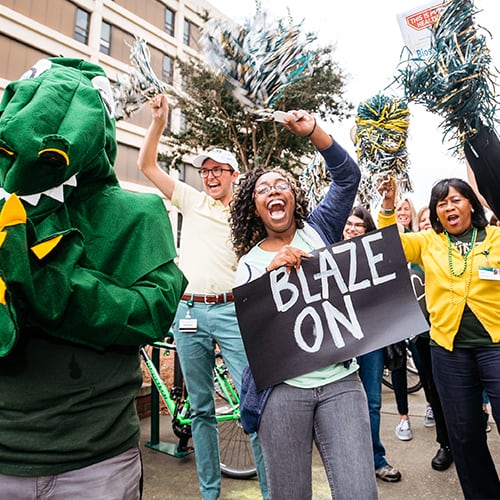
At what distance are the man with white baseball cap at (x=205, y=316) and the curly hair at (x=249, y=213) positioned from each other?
518 millimetres

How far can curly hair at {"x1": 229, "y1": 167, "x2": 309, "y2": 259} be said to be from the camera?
2.00m

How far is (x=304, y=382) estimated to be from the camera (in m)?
1.68

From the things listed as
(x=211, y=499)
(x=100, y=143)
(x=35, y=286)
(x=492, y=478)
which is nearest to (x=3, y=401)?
(x=35, y=286)

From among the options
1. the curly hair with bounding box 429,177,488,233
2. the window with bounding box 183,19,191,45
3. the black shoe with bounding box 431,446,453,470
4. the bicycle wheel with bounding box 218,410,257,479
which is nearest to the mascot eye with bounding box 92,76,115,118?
the curly hair with bounding box 429,177,488,233

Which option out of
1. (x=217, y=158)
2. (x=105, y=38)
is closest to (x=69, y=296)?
(x=217, y=158)

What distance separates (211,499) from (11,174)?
2.15m

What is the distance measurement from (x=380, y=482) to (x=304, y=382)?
6.22 ft

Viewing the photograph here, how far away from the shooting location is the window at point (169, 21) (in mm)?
24413

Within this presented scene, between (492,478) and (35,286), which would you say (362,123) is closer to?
(35,286)

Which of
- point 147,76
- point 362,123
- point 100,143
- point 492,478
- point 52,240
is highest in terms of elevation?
point 147,76

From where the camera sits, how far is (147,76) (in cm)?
202

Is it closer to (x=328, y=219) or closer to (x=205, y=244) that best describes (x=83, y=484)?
(x=328, y=219)

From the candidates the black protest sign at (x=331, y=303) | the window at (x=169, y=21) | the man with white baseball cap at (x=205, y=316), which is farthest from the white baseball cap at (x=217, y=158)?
the window at (x=169, y=21)

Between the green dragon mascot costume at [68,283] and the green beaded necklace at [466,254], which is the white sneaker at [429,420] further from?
the green dragon mascot costume at [68,283]
